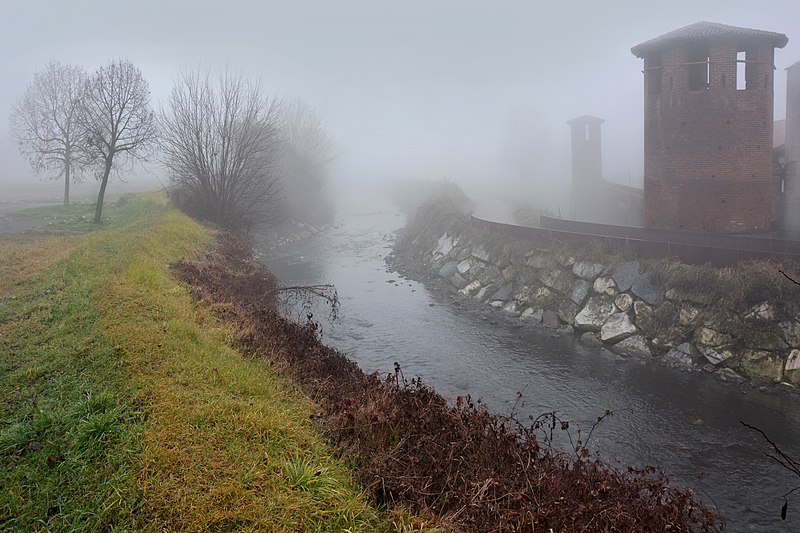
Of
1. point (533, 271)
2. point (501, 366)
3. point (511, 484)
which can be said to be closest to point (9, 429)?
point (511, 484)

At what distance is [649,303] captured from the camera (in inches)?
619

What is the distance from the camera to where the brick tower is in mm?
18984

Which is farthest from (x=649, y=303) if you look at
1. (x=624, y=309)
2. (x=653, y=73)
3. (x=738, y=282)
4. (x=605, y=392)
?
(x=653, y=73)

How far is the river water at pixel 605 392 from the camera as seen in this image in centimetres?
836

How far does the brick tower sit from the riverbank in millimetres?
5211

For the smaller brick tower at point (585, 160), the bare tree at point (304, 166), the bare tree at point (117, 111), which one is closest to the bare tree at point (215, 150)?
the bare tree at point (117, 111)

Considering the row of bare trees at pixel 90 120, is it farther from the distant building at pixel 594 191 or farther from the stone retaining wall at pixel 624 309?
the distant building at pixel 594 191

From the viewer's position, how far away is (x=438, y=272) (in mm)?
25422

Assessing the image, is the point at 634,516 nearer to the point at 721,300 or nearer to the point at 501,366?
the point at 501,366

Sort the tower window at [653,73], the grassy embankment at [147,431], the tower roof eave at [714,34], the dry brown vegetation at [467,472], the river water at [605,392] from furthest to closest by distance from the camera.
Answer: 1. the tower window at [653,73]
2. the tower roof eave at [714,34]
3. the river water at [605,392]
4. the dry brown vegetation at [467,472]
5. the grassy embankment at [147,431]

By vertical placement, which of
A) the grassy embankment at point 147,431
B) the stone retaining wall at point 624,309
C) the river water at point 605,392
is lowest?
the river water at point 605,392

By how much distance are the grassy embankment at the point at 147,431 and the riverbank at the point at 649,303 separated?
11622 mm

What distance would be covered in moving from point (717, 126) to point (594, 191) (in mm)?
18979

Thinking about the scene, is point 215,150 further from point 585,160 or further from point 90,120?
point 585,160
